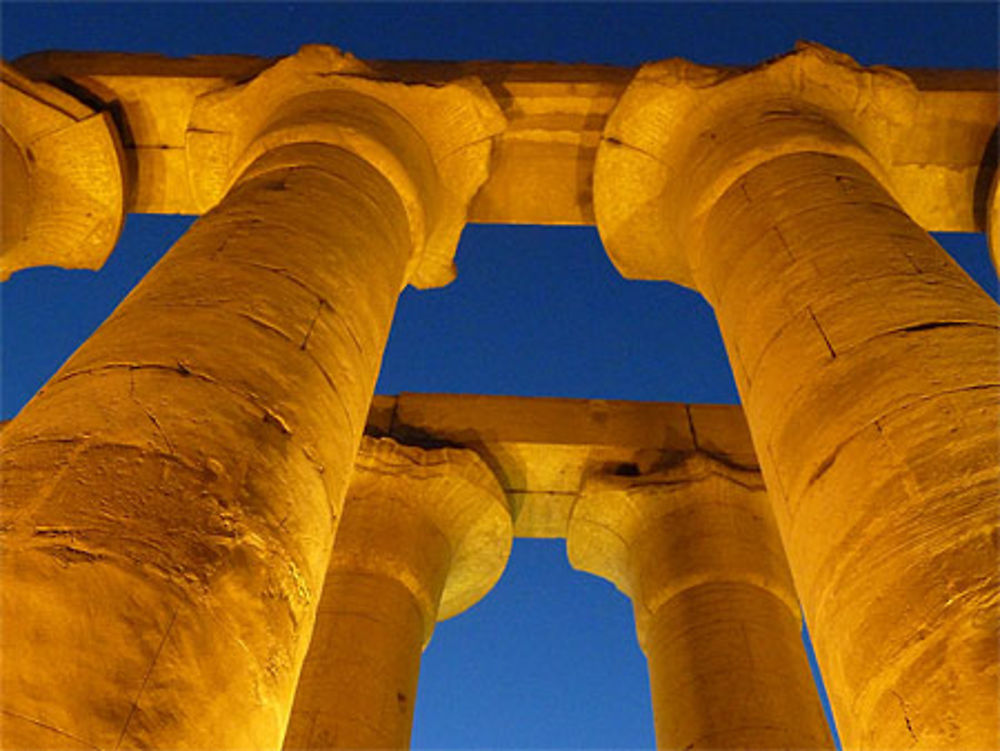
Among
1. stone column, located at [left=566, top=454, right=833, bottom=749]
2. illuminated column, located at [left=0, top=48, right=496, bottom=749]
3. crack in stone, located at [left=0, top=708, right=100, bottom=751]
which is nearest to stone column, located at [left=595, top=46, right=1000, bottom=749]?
illuminated column, located at [left=0, top=48, right=496, bottom=749]

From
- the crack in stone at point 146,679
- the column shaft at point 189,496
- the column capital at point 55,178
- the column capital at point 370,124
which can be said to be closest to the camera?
the crack in stone at point 146,679

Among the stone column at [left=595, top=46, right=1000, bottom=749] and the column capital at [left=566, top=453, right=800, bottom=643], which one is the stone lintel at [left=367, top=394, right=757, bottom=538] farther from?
the stone column at [left=595, top=46, right=1000, bottom=749]

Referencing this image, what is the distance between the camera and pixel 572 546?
42.2 ft

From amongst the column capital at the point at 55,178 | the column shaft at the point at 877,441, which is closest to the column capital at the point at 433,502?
the column capital at the point at 55,178

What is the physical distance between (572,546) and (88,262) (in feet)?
24.1

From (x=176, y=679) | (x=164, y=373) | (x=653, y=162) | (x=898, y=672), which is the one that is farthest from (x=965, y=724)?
(x=653, y=162)

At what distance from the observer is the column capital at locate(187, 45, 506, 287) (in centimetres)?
870

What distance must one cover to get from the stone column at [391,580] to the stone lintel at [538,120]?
3397mm

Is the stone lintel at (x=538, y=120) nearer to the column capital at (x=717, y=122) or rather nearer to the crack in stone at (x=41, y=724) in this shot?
the column capital at (x=717, y=122)

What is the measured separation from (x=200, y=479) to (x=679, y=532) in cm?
829

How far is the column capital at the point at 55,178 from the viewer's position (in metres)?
Answer: 9.77

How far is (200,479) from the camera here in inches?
169

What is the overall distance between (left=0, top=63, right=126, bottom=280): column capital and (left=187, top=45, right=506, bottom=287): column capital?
109 centimetres

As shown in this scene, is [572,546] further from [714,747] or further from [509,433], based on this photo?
[714,747]
